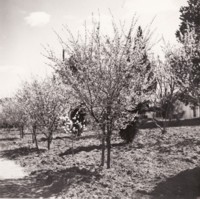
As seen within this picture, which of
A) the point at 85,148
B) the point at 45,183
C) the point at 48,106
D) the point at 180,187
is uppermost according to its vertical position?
the point at 48,106

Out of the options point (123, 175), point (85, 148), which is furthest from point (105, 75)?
point (85, 148)

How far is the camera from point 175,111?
29375mm

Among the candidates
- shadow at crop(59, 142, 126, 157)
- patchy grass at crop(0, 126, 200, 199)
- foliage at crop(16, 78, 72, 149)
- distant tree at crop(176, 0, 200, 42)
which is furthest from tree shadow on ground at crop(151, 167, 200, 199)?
distant tree at crop(176, 0, 200, 42)

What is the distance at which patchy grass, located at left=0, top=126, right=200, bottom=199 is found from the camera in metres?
7.45

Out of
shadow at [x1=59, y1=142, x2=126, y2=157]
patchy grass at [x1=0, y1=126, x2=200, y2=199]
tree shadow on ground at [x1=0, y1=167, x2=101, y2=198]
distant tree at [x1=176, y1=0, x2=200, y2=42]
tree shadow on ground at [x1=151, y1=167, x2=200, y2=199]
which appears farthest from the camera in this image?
distant tree at [x1=176, y1=0, x2=200, y2=42]

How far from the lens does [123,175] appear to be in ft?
29.0

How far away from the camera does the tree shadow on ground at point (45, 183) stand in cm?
788

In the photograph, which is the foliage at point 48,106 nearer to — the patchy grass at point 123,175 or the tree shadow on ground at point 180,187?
the patchy grass at point 123,175

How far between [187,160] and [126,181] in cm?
268

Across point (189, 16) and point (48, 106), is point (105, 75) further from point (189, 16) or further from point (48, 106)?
point (189, 16)

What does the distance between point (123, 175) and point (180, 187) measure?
1933mm

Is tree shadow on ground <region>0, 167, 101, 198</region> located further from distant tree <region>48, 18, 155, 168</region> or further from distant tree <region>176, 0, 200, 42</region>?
distant tree <region>176, 0, 200, 42</region>

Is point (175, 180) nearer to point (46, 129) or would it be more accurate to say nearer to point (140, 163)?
point (140, 163)

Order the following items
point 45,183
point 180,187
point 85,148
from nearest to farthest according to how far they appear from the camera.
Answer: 1. point 180,187
2. point 45,183
3. point 85,148
